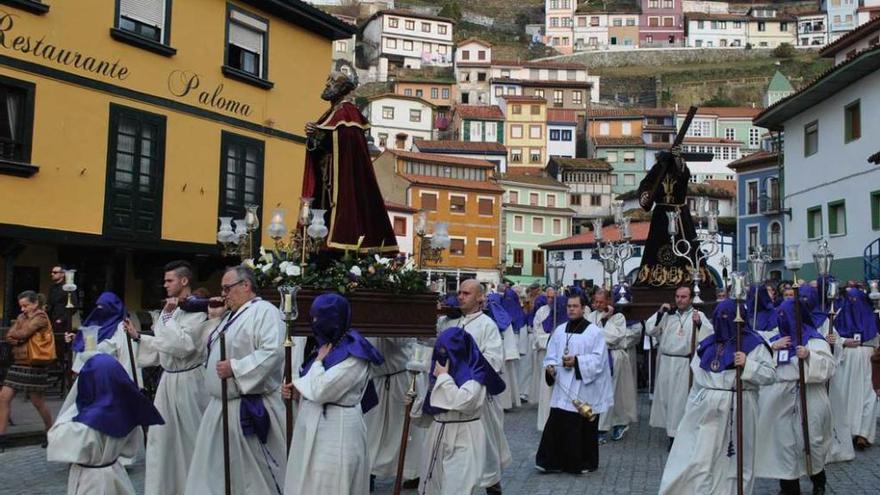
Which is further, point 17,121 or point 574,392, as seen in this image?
point 17,121

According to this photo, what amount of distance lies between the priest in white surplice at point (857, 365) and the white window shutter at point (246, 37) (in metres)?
15.4

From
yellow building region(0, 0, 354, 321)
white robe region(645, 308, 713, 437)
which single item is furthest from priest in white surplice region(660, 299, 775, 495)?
yellow building region(0, 0, 354, 321)

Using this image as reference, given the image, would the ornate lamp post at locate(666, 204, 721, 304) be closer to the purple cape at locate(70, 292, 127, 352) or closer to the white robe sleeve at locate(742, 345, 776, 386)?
the white robe sleeve at locate(742, 345, 776, 386)

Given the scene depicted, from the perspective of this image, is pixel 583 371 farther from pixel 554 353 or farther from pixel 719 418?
pixel 719 418

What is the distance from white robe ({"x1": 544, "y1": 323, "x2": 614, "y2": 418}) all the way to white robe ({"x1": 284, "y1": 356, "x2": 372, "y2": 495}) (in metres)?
4.55

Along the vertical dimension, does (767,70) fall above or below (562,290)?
above

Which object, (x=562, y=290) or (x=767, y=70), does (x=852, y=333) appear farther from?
(x=767, y=70)

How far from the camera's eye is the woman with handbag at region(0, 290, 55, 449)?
1165 cm

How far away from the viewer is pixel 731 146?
295 ft

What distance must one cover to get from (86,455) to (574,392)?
6.08 m

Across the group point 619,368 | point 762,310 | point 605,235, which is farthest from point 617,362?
point 605,235

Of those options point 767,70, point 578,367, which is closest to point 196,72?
point 578,367

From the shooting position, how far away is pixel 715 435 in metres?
8.25

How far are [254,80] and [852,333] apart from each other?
49.5ft
